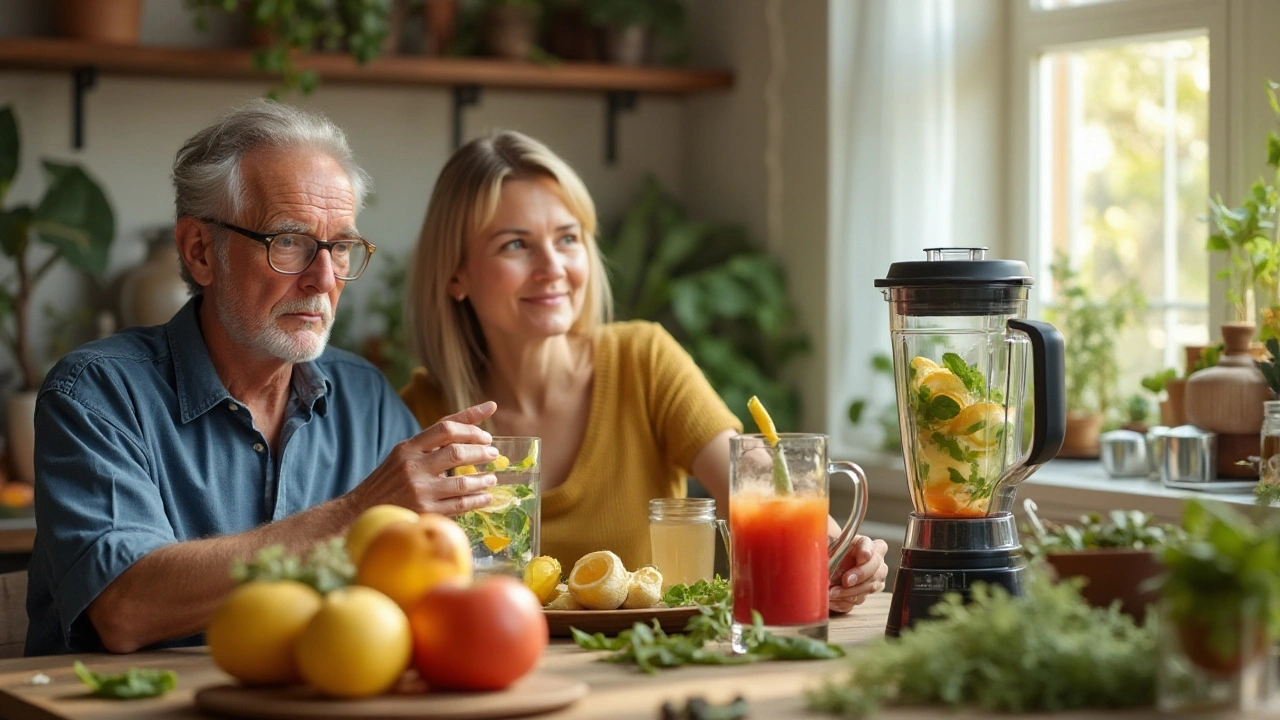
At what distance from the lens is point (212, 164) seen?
2.02 meters

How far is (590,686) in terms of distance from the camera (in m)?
1.28

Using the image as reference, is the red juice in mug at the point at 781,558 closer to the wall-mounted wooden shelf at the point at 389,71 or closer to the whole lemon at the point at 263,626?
the whole lemon at the point at 263,626

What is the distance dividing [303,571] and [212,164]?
0.98 m

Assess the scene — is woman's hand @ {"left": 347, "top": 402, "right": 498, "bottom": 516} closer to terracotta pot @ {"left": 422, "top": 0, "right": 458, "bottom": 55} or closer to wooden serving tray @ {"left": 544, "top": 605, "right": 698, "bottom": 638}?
wooden serving tray @ {"left": 544, "top": 605, "right": 698, "bottom": 638}

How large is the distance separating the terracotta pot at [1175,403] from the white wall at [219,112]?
1.76 m

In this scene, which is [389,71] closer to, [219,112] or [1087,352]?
[219,112]

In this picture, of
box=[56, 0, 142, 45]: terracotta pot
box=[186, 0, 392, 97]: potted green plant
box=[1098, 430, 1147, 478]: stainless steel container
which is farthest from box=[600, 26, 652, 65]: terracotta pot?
box=[1098, 430, 1147, 478]: stainless steel container

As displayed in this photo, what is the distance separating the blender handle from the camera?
4.76 feet

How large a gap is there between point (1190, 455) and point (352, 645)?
6.33ft

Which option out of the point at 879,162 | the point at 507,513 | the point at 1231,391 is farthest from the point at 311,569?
the point at 879,162

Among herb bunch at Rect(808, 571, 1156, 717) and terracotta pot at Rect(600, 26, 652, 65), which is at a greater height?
terracotta pot at Rect(600, 26, 652, 65)

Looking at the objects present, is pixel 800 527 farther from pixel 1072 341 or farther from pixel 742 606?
pixel 1072 341

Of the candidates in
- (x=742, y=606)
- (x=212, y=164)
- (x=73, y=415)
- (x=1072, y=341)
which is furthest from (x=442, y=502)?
(x=1072, y=341)

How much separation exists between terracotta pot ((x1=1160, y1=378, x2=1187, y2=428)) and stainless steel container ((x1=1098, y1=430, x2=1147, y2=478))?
73mm
